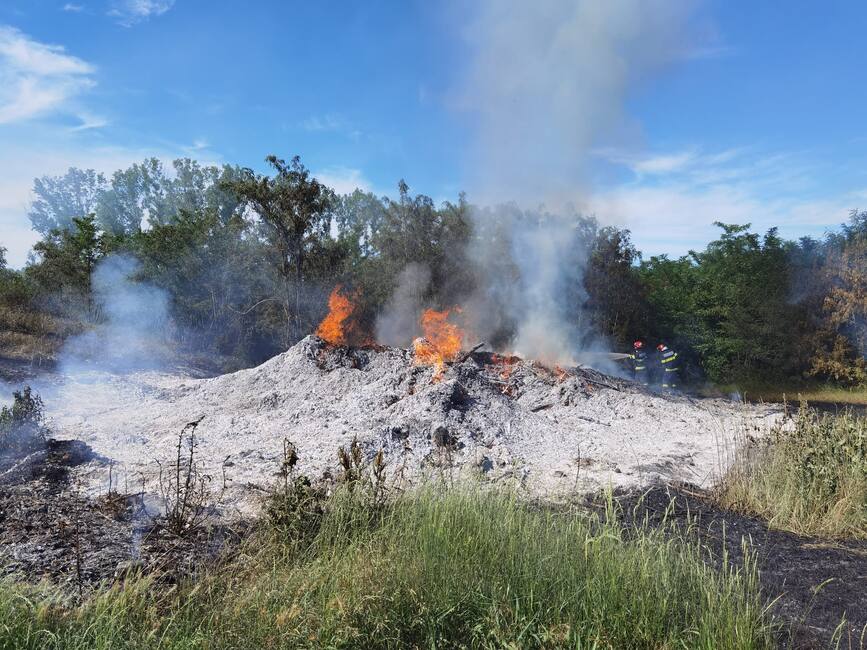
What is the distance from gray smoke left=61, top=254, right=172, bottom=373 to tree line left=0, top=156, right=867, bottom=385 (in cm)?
31

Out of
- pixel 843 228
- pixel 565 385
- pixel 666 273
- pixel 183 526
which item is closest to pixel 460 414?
pixel 565 385

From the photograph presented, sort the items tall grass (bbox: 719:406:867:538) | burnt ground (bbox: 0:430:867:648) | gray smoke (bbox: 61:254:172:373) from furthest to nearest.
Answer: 1. gray smoke (bbox: 61:254:172:373)
2. tall grass (bbox: 719:406:867:538)
3. burnt ground (bbox: 0:430:867:648)

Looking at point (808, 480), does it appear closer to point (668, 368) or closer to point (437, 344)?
point (437, 344)

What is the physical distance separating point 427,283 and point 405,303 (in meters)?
1.10

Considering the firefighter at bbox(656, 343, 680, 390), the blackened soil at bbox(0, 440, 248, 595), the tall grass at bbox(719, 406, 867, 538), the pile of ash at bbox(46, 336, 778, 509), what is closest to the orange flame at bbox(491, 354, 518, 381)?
the pile of ash at bbox(46, 336, 778, 509)

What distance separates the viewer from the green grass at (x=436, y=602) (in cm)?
307

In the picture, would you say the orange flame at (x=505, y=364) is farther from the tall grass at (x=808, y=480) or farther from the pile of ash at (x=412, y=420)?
the tall grass at (x=808, y=480)

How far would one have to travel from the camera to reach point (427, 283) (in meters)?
22.1

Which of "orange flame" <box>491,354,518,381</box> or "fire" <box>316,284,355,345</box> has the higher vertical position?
"fire" <box>316,284,355,345</box>

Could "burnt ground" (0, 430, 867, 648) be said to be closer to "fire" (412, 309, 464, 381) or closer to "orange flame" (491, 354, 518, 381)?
"orange flame" (491, 354, 518, 381)

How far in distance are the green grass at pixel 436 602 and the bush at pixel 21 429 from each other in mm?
5029

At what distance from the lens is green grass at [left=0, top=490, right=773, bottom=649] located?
3070mm

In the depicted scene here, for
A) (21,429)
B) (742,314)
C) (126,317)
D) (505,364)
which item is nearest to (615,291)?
(742,314)

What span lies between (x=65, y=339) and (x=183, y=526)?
567 inches
